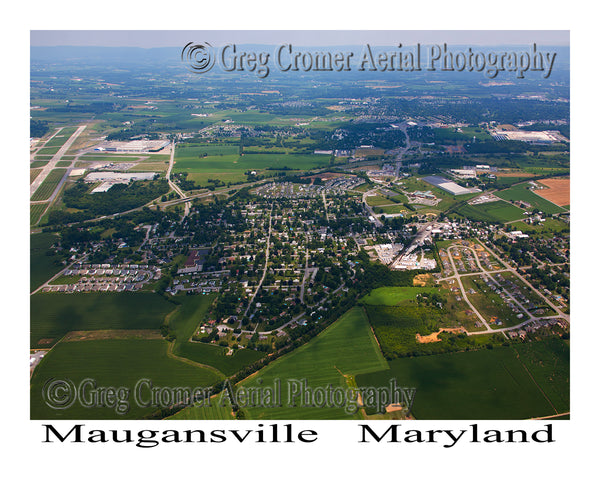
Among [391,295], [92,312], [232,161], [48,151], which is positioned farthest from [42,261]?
[48,151]

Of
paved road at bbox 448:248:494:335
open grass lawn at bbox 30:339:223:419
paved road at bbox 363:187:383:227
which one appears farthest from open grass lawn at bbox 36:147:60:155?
paved road at bbox 448:248:494:335

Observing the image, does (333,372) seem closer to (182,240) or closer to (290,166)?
(182,240)

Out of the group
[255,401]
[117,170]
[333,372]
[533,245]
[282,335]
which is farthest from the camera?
[117,170]

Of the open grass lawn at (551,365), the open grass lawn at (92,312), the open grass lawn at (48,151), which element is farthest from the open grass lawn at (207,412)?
the open grass lawn at (48,151)

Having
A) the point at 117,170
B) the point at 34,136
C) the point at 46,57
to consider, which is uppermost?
the point at 46,57

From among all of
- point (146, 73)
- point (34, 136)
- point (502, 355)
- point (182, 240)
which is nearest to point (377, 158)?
point (182, 240)

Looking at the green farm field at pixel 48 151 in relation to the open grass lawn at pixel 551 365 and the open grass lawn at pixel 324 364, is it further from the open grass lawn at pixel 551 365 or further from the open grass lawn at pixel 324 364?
the open grass lawn at pixel 551 365

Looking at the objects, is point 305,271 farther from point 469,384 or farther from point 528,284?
point 528,284
